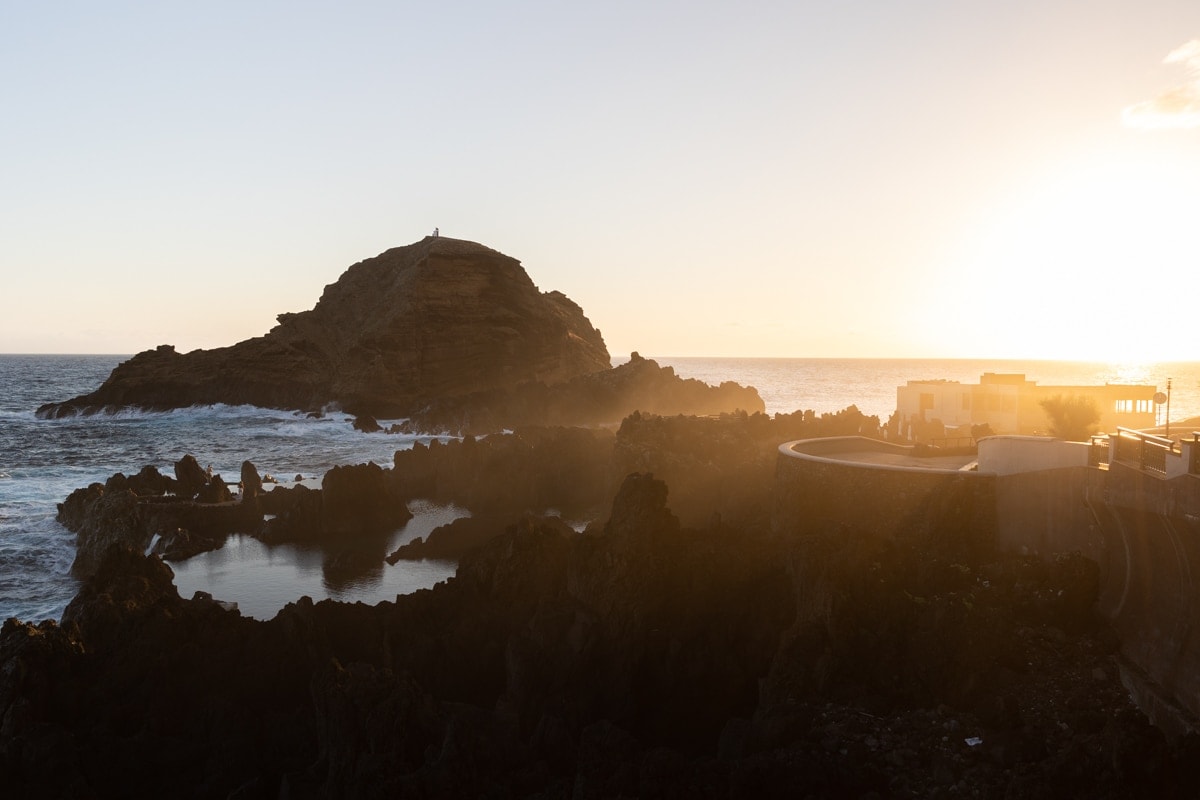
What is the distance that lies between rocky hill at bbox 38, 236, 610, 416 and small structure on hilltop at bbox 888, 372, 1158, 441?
46.3m

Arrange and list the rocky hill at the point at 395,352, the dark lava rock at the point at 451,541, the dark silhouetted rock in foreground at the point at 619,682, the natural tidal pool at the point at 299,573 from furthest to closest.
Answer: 1. the rocky hill at the point at 395,352
2. the dark lava rock at the point at 451,541
3. the natural tidal pool at the point at 299,573
4. the dark silhouetted rock in foreground at the point at 619,682

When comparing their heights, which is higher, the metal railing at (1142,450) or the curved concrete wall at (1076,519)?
the metal railing at (1142,450)

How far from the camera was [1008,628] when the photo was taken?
57.0ft

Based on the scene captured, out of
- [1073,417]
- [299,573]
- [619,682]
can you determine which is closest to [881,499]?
[619,682]

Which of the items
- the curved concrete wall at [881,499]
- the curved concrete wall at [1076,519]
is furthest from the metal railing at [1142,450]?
the curved concrete wall at [881,499]

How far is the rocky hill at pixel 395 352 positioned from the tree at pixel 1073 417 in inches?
2435

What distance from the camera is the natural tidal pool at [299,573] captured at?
26.7 m

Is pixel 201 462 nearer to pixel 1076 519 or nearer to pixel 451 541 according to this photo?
pixel 451 541

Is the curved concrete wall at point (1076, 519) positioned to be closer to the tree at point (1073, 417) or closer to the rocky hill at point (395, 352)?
the tree at point (1073, 417)

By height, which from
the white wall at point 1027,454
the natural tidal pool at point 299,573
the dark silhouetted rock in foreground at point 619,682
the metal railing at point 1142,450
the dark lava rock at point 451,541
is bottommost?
the natural tidal pool at point 299,573

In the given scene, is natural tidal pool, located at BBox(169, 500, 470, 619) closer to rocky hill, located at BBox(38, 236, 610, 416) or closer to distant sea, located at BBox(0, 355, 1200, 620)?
distant sea, located at BBox(0, 355, 1200, 620)

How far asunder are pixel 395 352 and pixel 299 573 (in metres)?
59.3

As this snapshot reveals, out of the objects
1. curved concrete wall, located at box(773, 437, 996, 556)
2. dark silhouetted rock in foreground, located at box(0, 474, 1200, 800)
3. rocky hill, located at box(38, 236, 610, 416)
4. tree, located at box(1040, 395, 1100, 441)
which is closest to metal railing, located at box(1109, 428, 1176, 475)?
dark silhouetted rock in foreground, located at box(0, 474, 1200, 800)

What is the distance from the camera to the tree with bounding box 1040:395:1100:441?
2983 centimetres
